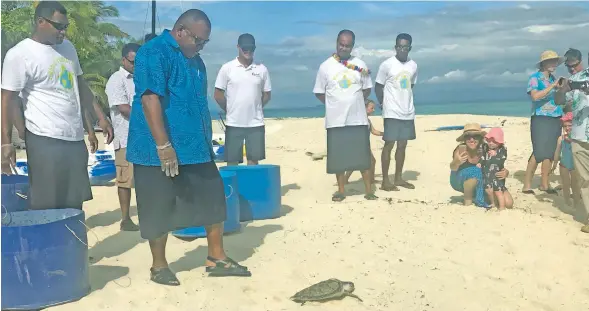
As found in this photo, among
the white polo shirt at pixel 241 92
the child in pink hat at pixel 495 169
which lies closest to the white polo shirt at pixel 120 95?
the white polo shirt at pixel 241 92

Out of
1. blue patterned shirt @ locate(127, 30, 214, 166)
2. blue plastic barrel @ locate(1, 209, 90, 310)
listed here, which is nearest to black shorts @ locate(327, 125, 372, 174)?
blue patterned shirt @ locate(127, 30, 214, 166)

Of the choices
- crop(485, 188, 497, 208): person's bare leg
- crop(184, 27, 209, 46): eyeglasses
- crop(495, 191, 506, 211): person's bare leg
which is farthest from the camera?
crop(485, 188, 497, 208): person's bare leg

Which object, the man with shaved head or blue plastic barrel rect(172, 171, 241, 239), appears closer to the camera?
the man with shaved head

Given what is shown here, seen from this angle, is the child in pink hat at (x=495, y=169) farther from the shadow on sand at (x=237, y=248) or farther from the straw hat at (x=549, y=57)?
the shadow on sand at (x=237, y=248)

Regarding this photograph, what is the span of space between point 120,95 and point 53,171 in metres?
1.65

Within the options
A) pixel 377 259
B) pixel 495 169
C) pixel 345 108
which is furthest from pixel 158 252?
pixel 495 169

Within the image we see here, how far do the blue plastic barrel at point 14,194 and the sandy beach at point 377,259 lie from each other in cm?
67

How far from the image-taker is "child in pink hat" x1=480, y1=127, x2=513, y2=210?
A: 19.7 ft

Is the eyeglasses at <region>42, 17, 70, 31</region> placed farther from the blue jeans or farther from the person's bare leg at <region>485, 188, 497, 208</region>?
the person's bare leg at <region>485, 188, 497, 208</region>

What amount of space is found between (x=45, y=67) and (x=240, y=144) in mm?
2903

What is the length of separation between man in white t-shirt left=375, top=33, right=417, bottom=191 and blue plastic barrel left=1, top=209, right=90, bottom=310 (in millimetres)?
4756

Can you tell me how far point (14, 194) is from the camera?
460 cm

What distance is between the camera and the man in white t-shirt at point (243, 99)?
21.3 ft

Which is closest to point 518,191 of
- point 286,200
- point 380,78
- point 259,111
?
point 380,78
